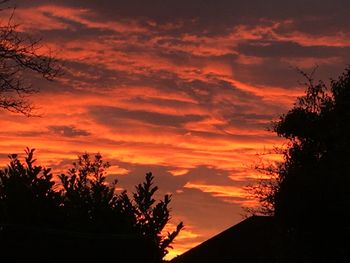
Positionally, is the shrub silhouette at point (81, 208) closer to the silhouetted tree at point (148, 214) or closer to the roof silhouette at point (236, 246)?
the silhouetted tree at point (148, 214)

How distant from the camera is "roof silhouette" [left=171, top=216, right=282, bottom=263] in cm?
4491

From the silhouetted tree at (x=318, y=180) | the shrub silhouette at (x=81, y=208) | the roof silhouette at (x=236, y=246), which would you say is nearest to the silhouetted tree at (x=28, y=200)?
the shrub silhouette at (x=81, y=208)

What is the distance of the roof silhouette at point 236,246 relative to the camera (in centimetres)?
4491

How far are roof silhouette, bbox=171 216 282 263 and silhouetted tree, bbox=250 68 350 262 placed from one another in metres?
13.3

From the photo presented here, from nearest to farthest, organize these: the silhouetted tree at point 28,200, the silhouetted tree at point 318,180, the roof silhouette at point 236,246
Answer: the silhouetted tree at point 28,200 < the silhouetted tree at point 318,180 < the roof silhouette at point 236,246

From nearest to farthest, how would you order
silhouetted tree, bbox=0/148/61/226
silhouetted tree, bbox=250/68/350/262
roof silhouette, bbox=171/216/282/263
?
silhouetted tree, bbox=0/148/61/226
silhouetted tree, bbox=250/68/350/262
roof silhouette, bbox=171/216/282/263

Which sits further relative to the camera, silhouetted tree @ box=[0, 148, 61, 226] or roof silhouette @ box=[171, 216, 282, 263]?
roof silhouette @ box=[171, 216, 282, 263]

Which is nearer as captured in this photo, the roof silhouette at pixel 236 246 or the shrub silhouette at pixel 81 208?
the shrub silhouette at pixel 81 208

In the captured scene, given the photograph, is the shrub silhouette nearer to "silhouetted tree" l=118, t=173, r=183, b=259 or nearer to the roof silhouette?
"silhouetted tree" l=118, t=173, r=183, b=259

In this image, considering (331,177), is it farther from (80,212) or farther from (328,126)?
(80,212)

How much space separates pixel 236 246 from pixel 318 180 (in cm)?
2131

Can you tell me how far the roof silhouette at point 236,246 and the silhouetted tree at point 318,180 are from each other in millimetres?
13274

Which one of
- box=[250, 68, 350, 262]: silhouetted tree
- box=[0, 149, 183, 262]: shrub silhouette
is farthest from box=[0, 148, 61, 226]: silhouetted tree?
box=[250, 68, 350, 262]: silhouetted tree

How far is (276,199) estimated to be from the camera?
28.5m
